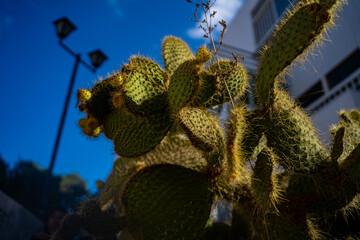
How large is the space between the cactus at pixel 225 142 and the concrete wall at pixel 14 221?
1038mm

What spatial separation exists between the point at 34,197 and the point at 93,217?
2.24 m

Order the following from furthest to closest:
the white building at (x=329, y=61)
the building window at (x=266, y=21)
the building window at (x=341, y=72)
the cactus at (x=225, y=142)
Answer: the building window at (x=341, y=72)
the white building at (x=329, y=61)
the building window at (x=266, y=21)
the cactus at (x=225, y=142)

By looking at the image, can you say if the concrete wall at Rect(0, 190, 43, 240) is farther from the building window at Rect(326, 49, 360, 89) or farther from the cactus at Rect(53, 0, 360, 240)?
the building window at Rect(326, 49, 360, 89)

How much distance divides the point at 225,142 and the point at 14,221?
5.04 feet

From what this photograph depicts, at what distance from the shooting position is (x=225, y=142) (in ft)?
1.79

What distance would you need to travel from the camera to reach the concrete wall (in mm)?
1498

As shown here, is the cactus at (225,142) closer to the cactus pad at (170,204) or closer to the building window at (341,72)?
the cactus pad at (170,204)

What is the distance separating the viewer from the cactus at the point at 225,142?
575mm

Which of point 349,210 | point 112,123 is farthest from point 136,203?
point 349,210

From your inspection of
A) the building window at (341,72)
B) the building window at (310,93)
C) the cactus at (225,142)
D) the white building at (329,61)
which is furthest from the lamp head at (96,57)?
the cactus at (225,142)

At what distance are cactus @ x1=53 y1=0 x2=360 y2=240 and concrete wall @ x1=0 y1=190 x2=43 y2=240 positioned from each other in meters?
1.04

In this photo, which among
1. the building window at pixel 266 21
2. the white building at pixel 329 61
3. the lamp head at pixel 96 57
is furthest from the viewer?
the lamp head at pixel 96 57

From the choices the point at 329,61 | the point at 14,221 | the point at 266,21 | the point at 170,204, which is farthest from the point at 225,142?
the point at 329,61

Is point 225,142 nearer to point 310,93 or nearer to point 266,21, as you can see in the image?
point 310,93
